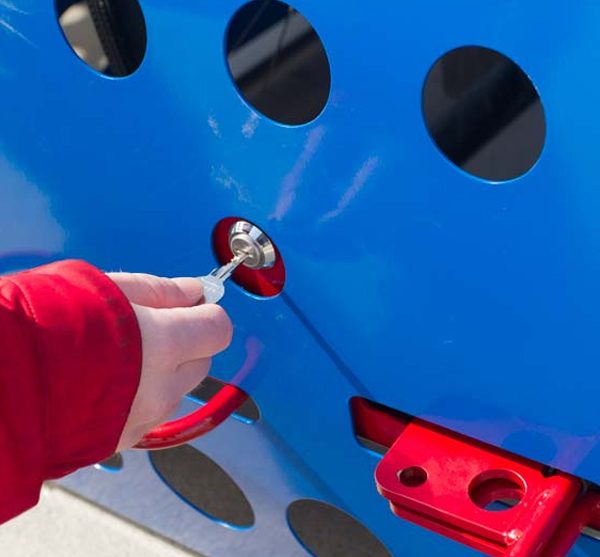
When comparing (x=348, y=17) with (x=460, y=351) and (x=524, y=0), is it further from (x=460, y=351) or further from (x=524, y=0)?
(x=460, y=351)

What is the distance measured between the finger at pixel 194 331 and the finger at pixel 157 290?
0.05 ft

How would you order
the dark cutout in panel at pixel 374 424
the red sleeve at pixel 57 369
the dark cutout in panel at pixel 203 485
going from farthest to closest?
the dark cutout in panel at pixel 203 485 < the dark cutout in panel at pixel 374 424 < the red sleeve at pixel 57 369

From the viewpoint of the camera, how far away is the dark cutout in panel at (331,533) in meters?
0.87

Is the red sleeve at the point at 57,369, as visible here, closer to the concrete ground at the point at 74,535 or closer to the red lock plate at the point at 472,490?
the red lock plate at the point at 472,490

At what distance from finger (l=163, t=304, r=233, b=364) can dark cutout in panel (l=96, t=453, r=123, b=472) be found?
1.41 feet

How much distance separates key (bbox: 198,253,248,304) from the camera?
59 centimetres

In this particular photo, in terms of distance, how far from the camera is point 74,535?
99 cm

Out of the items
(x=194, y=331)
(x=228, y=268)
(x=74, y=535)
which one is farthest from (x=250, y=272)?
(x=74, y=535)

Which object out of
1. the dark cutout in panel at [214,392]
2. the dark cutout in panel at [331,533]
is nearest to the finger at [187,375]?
the dark cutout in panel at [214,392]

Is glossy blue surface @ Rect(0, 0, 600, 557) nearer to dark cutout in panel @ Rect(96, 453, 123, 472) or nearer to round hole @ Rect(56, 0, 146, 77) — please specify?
round hole @ Rect(56, 0, 146, 77)

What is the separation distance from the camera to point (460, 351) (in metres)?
0.56

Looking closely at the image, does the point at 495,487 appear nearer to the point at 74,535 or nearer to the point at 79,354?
the point at 79,354

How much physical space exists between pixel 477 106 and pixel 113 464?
540 mm

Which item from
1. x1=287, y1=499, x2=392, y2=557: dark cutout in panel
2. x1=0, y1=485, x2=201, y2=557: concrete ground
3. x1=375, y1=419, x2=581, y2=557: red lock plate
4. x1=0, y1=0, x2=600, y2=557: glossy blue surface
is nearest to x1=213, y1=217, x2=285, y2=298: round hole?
x1=0, y1=0, x2=600, y2=557: glossy blue surface
